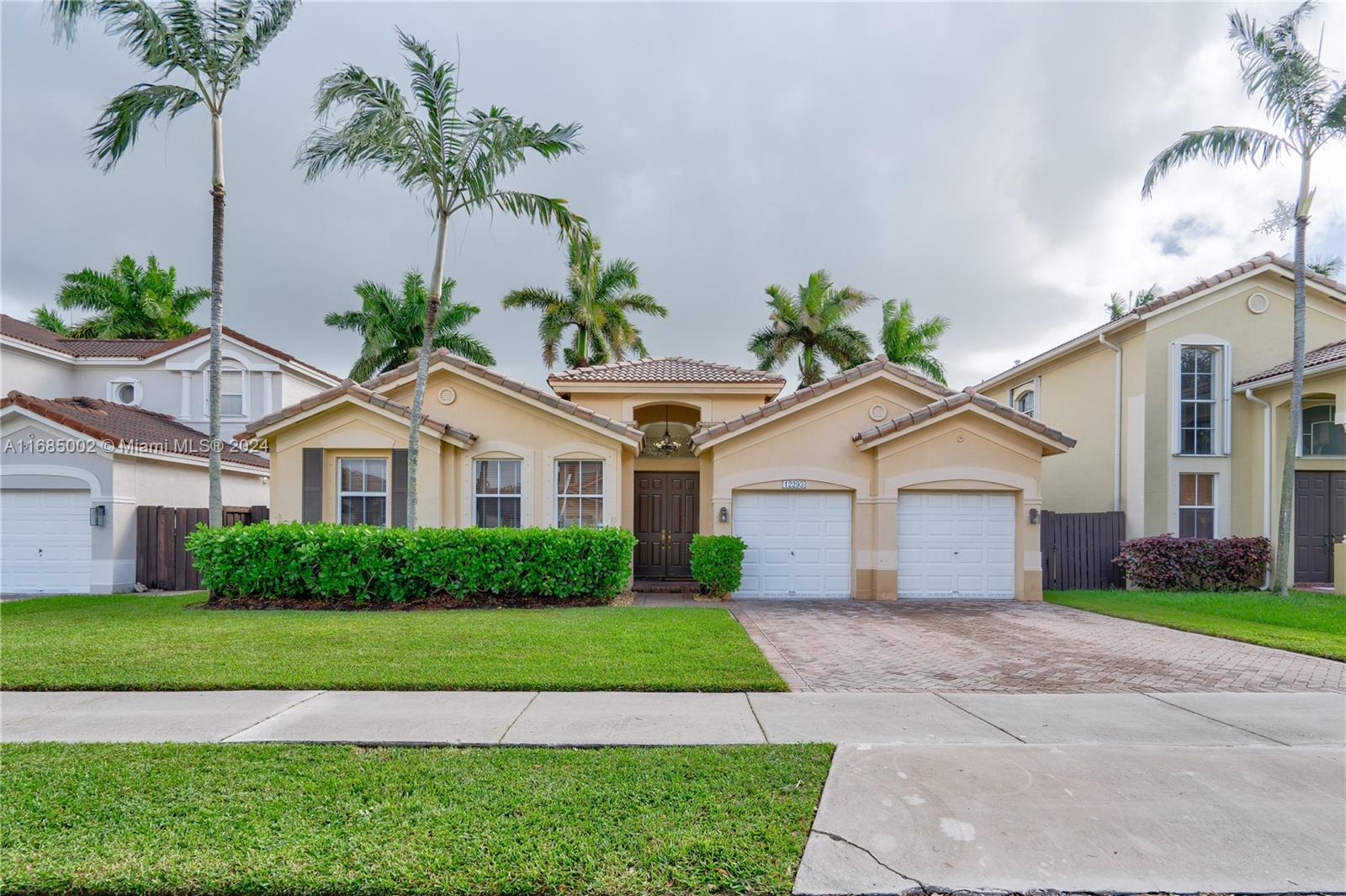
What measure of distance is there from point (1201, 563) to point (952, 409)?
6936 millimetres

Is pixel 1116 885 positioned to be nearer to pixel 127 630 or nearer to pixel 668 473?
pixel 127 630

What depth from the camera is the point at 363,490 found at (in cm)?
1409

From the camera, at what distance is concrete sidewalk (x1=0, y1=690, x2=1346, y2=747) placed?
5301 millimetres

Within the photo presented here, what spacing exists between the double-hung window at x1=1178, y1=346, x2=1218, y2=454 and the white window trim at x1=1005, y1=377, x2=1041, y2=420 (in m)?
3.86

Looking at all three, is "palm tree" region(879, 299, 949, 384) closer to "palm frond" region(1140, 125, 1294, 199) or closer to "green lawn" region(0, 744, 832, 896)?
"palm frond" region(1140, 125, 1294, 199)

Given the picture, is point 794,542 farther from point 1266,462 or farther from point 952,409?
point 1266,462

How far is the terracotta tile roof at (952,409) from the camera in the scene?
13.6m

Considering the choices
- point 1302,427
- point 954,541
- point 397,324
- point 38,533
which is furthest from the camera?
point 397,324

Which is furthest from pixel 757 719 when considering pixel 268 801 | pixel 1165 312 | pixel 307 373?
pixel 307 373

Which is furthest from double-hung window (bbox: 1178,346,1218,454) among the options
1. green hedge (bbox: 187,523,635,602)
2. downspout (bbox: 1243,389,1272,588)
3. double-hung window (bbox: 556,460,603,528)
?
green hedge (bbox: 187,523,635,602)

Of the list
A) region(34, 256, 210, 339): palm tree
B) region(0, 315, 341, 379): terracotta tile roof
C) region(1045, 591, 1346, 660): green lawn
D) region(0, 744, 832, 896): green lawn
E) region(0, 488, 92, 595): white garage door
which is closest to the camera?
region(0, 744, 832, 896): green lawn

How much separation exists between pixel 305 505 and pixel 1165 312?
63.4ft

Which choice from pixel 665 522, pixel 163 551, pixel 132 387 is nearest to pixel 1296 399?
pixel 665 522

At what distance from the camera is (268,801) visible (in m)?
4.11
